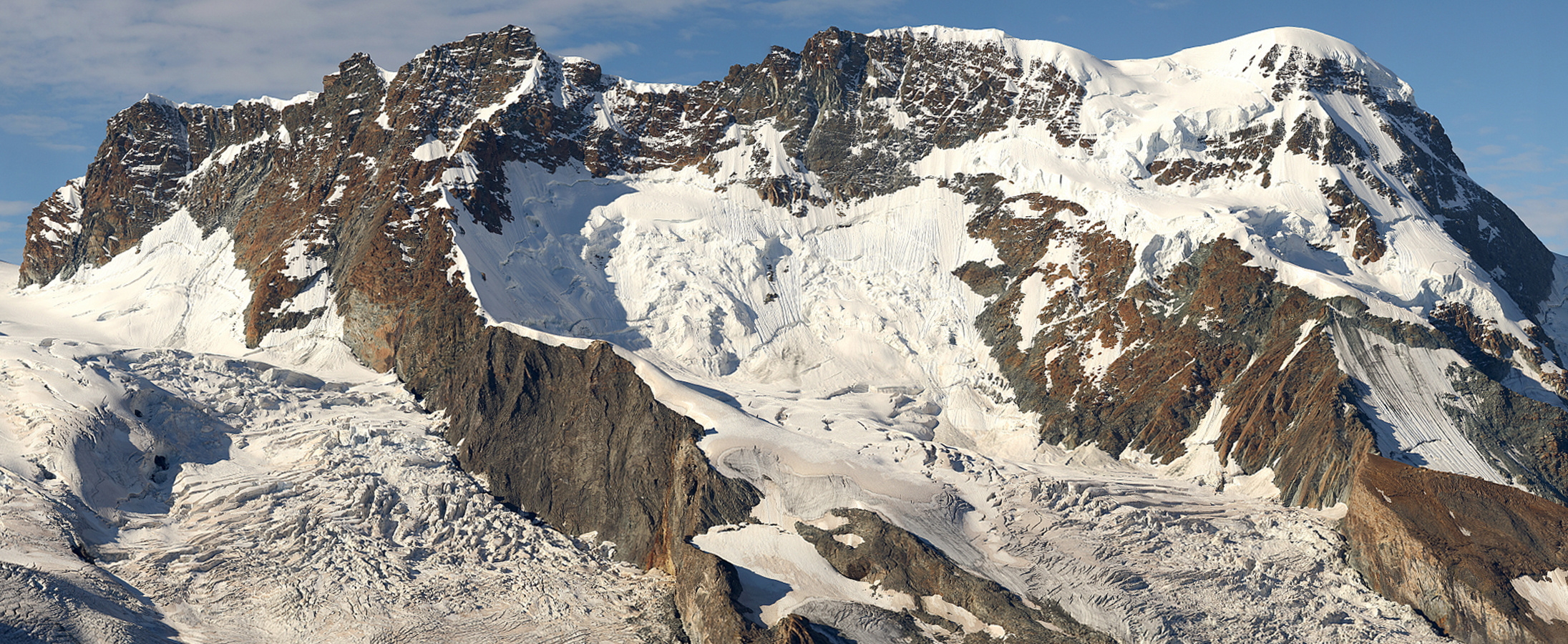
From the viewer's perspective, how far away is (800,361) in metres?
102

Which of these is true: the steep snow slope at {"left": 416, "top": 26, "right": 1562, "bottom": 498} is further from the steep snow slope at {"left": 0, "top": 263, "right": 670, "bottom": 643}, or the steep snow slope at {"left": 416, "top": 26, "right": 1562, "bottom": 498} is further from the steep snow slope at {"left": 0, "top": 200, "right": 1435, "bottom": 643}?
the steep snow slope at {"left": 0, "top": 263, "right": 670, "bottom": 643}

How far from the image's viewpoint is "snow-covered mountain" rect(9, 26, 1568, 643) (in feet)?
244

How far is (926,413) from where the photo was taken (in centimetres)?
9600

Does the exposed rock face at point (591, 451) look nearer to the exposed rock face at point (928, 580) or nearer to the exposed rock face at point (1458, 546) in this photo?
the exposed rock face at point (928, 580)

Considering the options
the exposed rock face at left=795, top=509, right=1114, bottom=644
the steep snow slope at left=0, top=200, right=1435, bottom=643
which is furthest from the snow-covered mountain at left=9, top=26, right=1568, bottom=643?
the steep snow slope at left=0, top=200, right=1435, bottom=643

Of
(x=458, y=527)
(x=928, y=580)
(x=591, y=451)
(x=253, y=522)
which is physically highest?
(x=591, y=451)

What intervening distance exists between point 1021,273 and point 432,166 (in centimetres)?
5387

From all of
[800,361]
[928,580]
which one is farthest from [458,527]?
[800,361]

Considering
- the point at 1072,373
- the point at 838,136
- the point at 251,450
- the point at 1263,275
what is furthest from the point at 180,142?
the point at 1263,275

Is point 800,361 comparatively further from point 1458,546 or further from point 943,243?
point 1458,546

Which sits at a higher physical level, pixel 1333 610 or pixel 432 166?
pixel 432 166

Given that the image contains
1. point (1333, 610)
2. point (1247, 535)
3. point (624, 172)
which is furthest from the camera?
point (624, 172)

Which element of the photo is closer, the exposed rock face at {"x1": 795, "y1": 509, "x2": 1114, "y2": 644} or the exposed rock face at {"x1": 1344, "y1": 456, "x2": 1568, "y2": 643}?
the exposed rock face at {"x1": 1344, "y1": 456, "x2": 1568, "y2": 643}

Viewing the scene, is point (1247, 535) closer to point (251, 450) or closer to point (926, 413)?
point (926, 413)
